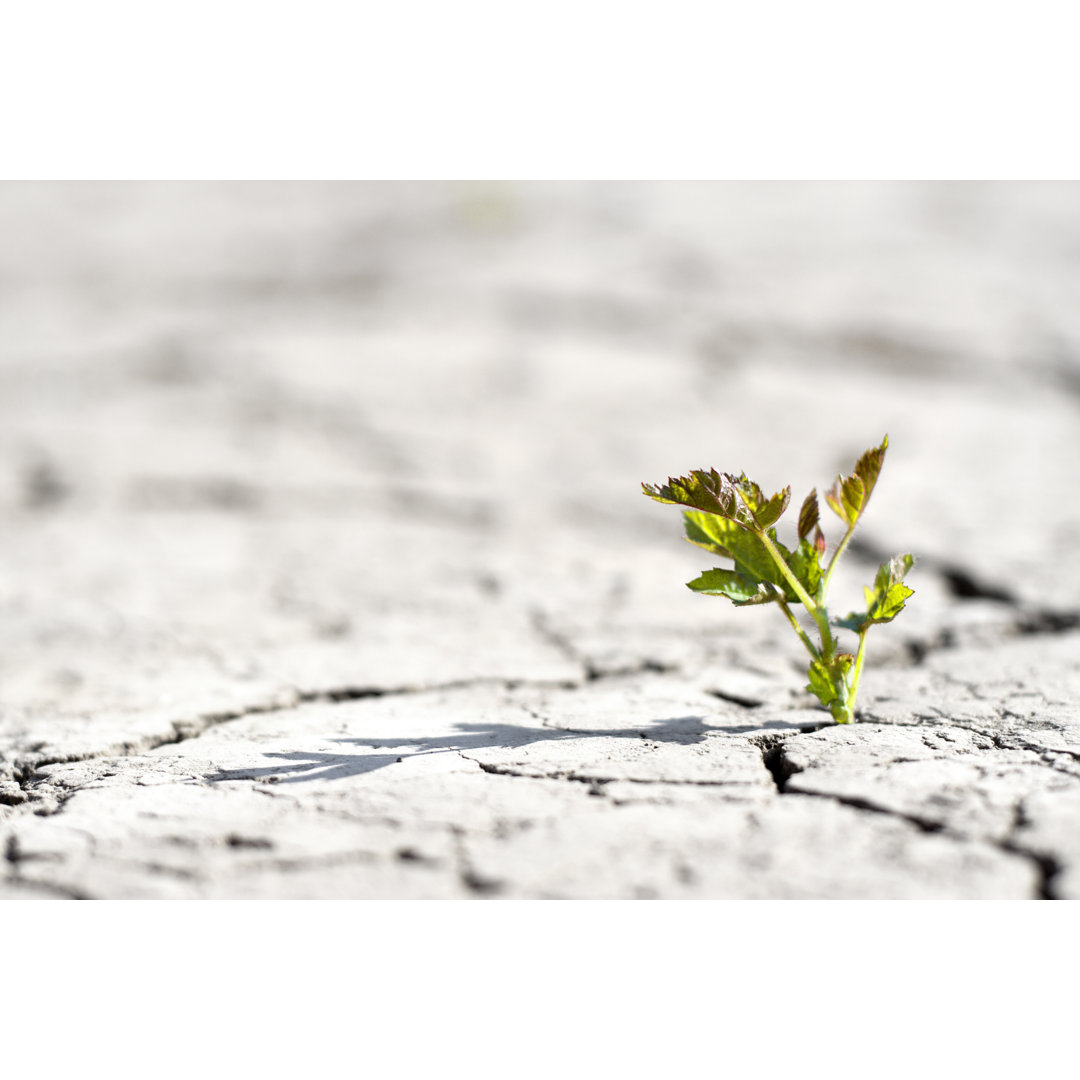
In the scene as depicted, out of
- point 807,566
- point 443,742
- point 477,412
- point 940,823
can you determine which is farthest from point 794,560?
point 477,412

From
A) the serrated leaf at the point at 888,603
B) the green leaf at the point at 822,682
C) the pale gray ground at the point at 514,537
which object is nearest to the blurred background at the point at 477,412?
the pale gray ground at the point at 514,537

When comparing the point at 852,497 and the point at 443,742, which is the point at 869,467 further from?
the point at 443,742

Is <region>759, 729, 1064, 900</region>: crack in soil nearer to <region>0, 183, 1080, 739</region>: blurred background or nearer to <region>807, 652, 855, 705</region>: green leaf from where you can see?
<region>807, 652, 855, 705</region>: green leaf

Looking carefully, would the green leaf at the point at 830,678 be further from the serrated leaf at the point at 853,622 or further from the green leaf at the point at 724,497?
the green leaf at the point at 724,497

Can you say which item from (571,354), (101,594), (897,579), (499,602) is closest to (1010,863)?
(897,579)

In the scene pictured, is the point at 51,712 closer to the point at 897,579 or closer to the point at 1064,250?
the point at 897,579

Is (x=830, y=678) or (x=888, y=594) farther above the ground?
(x=888, y=594)

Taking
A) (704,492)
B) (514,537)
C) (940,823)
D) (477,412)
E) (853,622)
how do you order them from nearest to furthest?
(940,823) → (704,492) → (853,622) → (514,537) → (477,412)

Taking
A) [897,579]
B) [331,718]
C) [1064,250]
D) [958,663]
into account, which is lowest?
[331,718]
